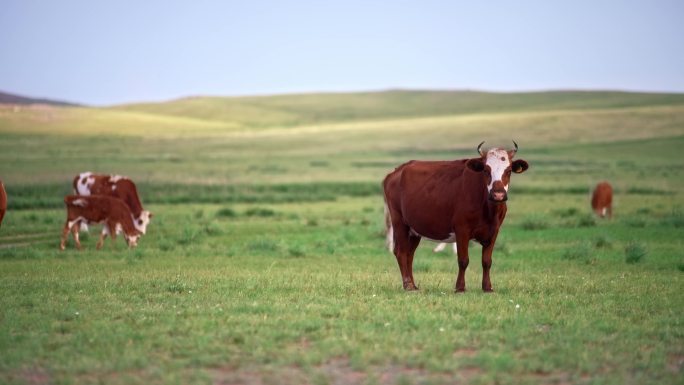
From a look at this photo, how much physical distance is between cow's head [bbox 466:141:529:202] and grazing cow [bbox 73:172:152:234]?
1294cm

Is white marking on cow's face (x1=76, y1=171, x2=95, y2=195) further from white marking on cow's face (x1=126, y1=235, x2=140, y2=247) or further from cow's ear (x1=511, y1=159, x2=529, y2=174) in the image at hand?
cow's ear (x1=511, y1=159, x2=529, y2=174)

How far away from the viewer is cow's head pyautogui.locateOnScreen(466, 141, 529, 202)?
11.8 metres

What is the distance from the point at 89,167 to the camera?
5178 cm

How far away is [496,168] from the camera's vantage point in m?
12.0

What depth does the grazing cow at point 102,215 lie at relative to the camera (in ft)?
70.4

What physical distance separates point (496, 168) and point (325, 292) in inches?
109

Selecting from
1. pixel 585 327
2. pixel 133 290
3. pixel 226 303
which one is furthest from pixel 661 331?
pixel 133 290

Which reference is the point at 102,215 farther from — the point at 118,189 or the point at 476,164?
the point at 476,164

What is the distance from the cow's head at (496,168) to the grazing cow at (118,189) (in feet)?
42.4

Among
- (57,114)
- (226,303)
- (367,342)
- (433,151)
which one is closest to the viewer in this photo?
(367,342)

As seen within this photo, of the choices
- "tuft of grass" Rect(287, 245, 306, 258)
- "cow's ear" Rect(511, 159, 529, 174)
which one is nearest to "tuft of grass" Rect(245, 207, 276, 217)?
"tuft of grass" Rect(287, 245, 306, 258)

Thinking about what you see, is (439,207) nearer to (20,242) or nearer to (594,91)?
(20,242)

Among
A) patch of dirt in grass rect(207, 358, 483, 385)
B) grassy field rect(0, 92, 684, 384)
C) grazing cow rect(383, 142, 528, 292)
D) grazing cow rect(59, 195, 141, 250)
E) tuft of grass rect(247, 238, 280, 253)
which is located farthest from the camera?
grazing cow rect(59, 195, 141, 250)

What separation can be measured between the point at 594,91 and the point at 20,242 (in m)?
125
